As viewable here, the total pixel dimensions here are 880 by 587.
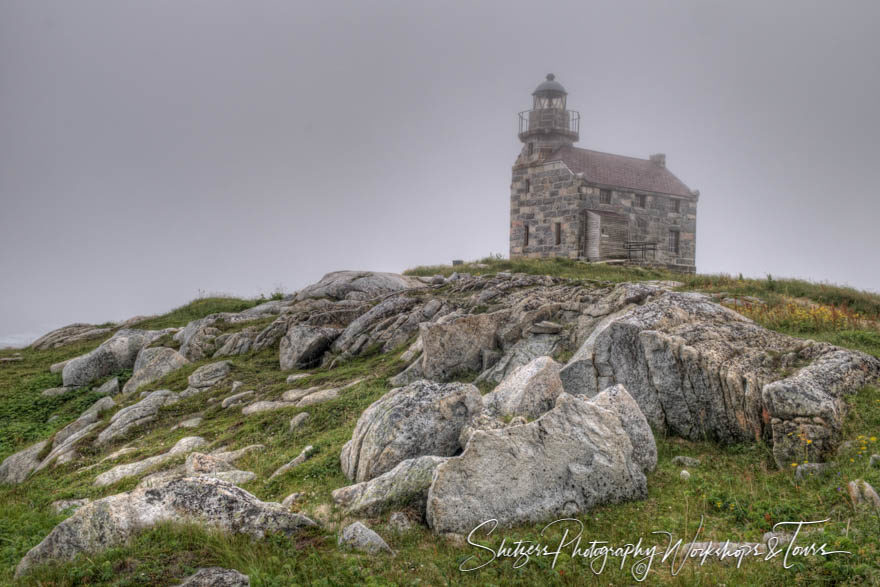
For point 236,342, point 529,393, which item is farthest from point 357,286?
point 529,393

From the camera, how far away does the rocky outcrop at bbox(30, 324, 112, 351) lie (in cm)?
3859

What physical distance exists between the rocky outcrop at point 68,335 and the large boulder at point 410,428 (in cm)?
3253

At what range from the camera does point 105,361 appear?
2919cm

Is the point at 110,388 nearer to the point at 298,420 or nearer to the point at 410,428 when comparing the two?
the point at 298,420

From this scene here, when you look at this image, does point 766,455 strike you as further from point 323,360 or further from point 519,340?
point 323,360

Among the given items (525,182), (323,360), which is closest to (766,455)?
(323,360)

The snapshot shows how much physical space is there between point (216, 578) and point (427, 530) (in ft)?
10.2

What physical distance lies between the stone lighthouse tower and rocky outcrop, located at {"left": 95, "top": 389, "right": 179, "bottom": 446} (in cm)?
3797

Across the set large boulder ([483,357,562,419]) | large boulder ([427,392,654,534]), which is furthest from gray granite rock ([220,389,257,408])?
large boulder ([427,392,654,534])

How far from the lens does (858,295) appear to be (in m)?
27.2

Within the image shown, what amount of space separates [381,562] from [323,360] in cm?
1628

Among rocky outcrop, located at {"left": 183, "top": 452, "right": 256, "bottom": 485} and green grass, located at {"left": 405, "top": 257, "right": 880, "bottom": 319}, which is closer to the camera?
rocky outcrop, located at {"left": 183, "top": 452, "right": 256, "bottom": 485}

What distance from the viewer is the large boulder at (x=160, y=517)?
829 centimetres

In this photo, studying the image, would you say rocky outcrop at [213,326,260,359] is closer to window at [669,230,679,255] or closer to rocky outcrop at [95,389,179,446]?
rocky outcrop at [95,389,179,446]
